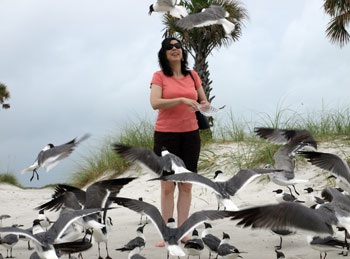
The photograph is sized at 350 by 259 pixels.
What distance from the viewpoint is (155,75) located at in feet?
17.0

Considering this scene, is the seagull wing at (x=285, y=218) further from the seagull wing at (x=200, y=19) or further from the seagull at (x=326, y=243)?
the seagull wing at (x=200, y=19)

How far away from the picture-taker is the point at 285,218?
3680 millimetres

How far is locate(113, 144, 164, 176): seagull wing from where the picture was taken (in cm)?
471

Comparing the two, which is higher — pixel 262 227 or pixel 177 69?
pixel 177 69

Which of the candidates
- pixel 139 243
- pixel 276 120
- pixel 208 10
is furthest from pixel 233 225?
pixel 276 120

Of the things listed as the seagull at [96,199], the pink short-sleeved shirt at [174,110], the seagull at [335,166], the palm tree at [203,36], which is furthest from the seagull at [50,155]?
the palm tree at [203,36]

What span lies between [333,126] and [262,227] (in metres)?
8.45

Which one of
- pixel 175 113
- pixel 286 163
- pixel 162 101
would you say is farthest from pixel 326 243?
pixel 162 101

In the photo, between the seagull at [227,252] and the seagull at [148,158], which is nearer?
the seagull at [227,252]

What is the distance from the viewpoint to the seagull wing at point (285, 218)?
11.6ft

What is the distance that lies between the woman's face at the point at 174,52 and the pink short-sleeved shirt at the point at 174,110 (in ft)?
0.70

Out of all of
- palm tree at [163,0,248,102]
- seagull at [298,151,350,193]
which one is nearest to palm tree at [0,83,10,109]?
palm tree at [163,0,248,102]

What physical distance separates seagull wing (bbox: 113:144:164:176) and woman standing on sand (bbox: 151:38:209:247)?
46 cm

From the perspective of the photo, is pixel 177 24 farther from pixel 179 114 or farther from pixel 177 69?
pixel 179 114
